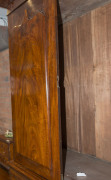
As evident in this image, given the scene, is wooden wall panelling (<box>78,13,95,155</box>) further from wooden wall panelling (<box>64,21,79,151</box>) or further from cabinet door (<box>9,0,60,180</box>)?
cabinet door (<box>9,0,60,180</box>)

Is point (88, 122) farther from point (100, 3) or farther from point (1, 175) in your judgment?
point (1, 175)

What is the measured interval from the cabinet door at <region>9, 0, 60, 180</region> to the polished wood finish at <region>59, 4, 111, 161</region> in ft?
2.30

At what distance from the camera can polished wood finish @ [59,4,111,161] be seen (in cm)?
203

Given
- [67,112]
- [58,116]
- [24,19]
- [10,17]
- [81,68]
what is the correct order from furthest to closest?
[67,112], [81,68], [10,17], [24,19], [58,116]

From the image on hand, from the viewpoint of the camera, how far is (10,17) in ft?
7.02

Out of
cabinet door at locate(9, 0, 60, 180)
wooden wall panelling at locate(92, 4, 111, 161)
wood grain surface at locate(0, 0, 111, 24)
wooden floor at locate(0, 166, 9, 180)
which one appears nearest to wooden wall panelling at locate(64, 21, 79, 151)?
wood grain surface at locate(0, 0, 111, 24)

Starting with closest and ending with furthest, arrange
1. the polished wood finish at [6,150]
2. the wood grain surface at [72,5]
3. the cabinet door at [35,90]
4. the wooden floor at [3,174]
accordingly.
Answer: the cabinet door at [35,90], the wood grain surface at [72,5], the polished wood finish at [6,150], the wooden floor at [3,174]

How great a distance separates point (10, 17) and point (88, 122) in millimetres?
1523

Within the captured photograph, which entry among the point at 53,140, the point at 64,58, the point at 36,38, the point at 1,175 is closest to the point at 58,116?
the point at 53,140

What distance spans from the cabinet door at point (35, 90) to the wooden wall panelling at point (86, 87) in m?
0.72

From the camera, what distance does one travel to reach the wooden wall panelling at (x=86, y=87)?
7.18ft

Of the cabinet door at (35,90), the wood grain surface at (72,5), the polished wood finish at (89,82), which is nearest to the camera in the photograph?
the cabinet door at (35,90)

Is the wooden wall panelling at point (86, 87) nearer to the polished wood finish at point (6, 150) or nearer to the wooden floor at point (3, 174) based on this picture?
the polished wood finish at point (6, 150)

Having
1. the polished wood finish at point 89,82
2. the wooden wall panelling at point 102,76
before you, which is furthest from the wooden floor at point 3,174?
the wooden wall panelling at point 102,76
